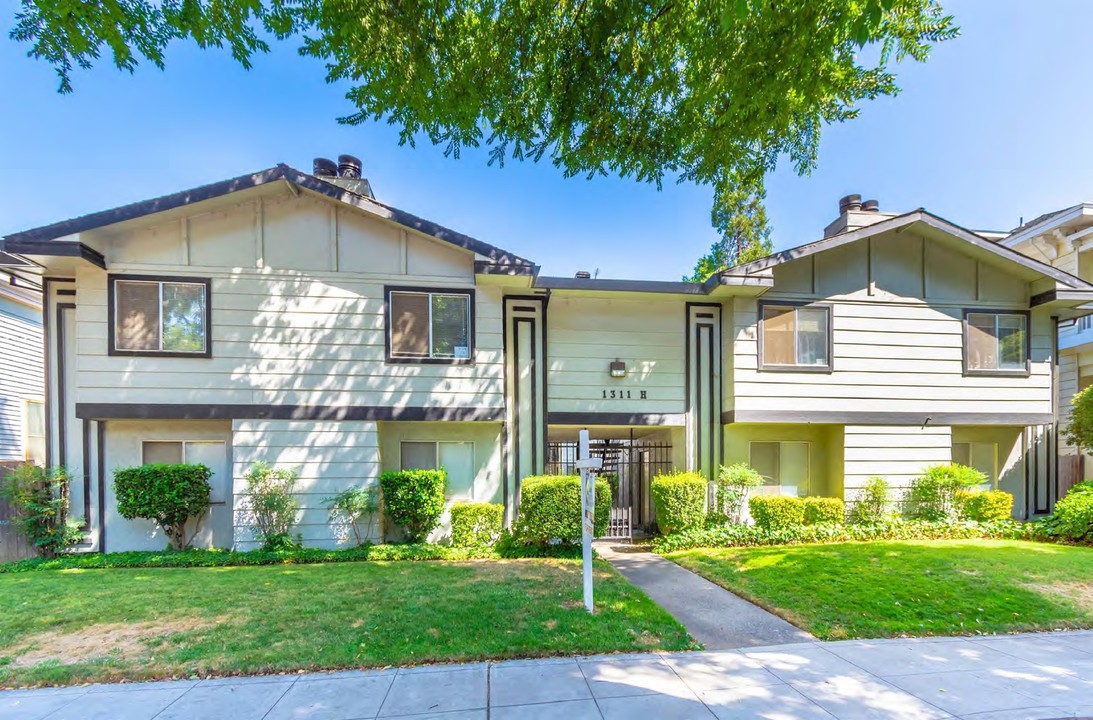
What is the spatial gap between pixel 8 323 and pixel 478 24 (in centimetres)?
1453

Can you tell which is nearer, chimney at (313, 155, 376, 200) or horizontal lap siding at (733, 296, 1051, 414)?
horizontal lap siding at (733, 296, 1051, 414)

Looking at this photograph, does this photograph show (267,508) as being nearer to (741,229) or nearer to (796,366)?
(796,366)

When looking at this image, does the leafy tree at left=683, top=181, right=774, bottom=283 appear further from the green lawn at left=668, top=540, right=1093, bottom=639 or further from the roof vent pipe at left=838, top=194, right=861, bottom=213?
the green lawn at left=668, top=540, right=1093, bottom=639

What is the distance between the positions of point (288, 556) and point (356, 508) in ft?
4.14

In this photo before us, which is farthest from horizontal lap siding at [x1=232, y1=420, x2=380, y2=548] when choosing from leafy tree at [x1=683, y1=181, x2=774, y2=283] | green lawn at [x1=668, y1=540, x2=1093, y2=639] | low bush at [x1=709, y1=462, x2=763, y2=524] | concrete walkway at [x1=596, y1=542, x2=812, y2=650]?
leafy tree at [x1=683, y1=181, x2=774, y2=283]

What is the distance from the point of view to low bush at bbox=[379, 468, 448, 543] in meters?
8.30

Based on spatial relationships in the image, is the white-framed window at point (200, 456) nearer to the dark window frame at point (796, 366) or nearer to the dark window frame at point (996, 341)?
the dark window frame at point (796, 366)

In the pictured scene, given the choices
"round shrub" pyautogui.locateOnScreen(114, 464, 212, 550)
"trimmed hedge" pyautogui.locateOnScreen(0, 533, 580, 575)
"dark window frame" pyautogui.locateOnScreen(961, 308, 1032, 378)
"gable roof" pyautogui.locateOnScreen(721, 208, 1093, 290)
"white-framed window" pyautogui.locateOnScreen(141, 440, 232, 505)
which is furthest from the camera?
"dark window frame" pyautogui.locateOnScreen(961, 308, 1032, 378)

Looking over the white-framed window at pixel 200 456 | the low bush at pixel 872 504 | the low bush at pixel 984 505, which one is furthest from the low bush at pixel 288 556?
the low bush at pixel 984 505

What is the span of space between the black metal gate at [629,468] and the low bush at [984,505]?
Result: 586cm

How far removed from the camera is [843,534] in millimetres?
8938

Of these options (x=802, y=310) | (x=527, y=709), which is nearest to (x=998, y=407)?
(x=802, y=310)

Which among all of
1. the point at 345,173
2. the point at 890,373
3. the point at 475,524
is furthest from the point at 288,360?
the point at 890,373

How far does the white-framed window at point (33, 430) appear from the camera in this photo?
38.1ft
